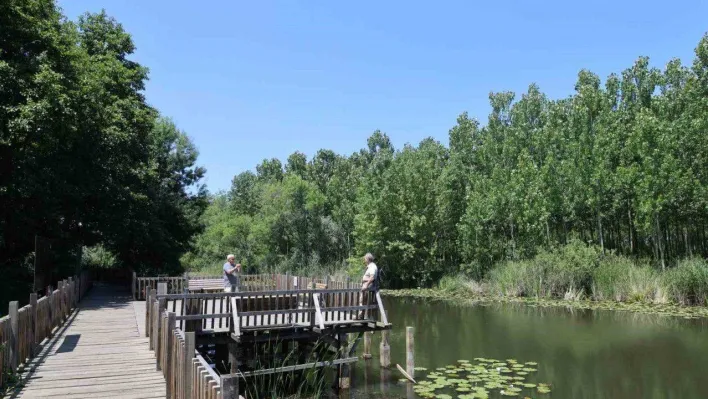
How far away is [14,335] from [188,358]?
426cm

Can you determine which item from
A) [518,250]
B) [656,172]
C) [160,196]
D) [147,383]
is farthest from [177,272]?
[656,172]

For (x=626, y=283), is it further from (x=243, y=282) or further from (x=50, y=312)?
(x=50, y=312)

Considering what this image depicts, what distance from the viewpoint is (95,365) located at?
9117 mm

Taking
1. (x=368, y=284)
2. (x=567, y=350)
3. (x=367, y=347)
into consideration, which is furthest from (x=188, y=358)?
(x=567, y=350)

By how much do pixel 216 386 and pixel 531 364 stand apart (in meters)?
11.5

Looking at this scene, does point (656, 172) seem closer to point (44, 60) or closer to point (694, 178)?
point (694, 178)

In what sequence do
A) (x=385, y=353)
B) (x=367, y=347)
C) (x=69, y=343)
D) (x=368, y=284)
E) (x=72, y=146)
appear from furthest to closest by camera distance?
(x=72, y=146) < (x=367, y=347) < (x=385, y=353) < (x=368, y=284) < (x=69, y=343)

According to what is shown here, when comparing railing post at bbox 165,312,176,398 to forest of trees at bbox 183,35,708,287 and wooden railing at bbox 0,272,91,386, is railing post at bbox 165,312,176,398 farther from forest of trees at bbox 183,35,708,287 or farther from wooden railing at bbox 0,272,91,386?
forest of trees at bbox 183,35,708,287

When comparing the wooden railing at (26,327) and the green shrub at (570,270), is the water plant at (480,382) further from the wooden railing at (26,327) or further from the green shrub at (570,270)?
the green shrub at (570,270)

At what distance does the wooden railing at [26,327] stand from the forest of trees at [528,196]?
2911 centimetres

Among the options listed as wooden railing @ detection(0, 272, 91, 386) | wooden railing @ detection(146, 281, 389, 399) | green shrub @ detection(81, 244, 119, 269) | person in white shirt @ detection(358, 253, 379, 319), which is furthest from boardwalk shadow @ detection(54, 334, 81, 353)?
green shrub @ detection(81, 244, 119, 269)

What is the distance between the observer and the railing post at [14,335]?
8141 mm

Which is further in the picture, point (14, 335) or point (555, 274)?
point (555, 274)

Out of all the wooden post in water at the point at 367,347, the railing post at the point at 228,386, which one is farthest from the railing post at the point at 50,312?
the railing post at the point at 228,386
